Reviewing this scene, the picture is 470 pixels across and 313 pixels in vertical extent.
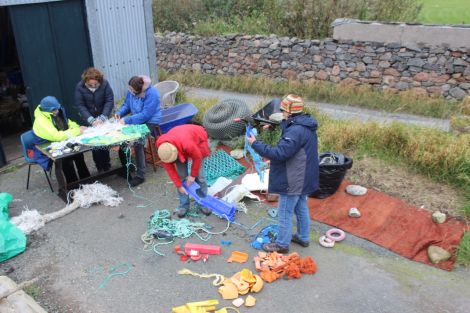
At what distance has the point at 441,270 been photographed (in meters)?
4.34

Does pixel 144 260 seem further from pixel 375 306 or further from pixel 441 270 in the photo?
pixel 441 270

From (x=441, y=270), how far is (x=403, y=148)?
2.37 m

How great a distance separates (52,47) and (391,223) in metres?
6.15

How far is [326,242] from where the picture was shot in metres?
4.79

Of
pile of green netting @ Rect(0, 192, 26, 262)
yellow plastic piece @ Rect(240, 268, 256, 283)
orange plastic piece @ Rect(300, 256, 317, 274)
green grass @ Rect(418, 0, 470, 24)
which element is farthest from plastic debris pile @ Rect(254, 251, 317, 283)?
green grass @ Rect(418, 0, 470, 24)

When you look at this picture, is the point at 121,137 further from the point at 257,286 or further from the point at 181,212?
the point at 257,286

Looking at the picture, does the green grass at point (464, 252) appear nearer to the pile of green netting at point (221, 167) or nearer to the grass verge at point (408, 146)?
the grass verge at point (408, 146)

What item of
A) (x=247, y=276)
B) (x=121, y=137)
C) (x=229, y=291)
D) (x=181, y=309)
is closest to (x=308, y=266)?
(x=247, y=276)

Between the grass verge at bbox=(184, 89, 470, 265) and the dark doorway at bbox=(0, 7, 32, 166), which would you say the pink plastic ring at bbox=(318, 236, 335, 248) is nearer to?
the grass verge at bbox=(184, 89, 470, 265)

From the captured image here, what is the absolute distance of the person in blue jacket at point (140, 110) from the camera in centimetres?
582

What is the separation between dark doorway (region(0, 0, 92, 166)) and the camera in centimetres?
671

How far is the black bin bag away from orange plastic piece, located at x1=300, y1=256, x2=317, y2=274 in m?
1.41

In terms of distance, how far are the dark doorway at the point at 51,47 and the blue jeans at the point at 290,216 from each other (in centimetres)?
499

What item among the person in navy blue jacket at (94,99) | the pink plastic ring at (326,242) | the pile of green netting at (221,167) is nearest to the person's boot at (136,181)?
the person in navy blue jacket at (94,99)
